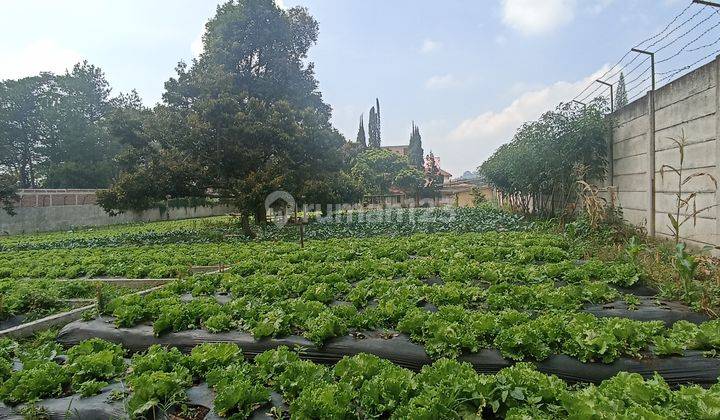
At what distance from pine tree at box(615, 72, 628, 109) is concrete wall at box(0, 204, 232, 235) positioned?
25.0 metres

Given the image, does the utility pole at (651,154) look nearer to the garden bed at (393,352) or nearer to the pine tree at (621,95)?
the pine tree at (621,95)

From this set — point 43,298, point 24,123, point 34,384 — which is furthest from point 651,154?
point 24,123

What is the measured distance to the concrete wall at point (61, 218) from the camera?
2088 cm

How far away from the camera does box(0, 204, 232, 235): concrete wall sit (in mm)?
20875

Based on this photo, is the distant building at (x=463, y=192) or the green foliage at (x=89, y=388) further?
the distant building at (x=463, y=192)

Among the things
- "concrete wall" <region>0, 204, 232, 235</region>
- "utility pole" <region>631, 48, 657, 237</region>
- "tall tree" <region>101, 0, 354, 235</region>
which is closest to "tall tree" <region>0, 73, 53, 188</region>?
"concrete wall" <region>0, 204, 232, 235</region>

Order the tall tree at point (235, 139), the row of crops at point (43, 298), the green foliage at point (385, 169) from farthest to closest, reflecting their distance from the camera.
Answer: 1. the green foliage at point (385, 169)
2. the tall tree at point (235, 139)
3. the row of crops at point (43, 298)

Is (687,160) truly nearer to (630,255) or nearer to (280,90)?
(630,255)

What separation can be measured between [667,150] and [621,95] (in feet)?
8.69

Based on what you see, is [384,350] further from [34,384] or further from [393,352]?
[34,384]

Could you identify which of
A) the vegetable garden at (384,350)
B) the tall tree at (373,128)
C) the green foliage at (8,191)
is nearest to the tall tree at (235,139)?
the vegetable garden at (384,350)

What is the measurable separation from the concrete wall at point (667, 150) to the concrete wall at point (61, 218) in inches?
991

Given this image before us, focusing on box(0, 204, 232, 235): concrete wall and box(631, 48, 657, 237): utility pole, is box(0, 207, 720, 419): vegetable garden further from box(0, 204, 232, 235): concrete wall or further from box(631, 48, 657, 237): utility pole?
box(0, 204, 232, 235): concrete wall

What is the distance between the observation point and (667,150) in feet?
21.9
